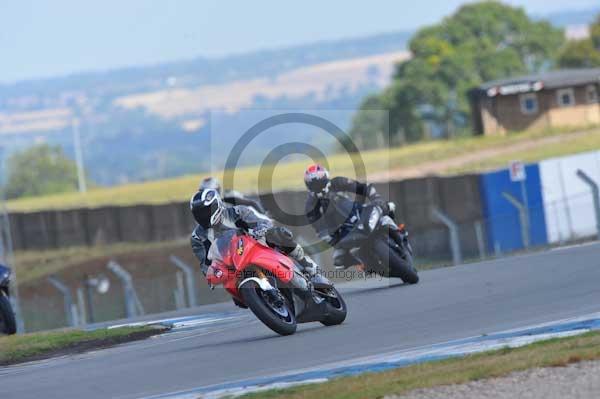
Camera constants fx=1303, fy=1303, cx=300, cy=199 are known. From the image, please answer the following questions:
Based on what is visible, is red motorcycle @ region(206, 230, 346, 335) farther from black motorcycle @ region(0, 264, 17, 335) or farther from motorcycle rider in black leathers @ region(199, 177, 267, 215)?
black motorcycle @ region(0, 264, 17, 335)

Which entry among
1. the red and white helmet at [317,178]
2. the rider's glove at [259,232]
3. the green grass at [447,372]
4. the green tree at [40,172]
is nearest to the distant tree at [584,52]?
the green tree at [40,172]

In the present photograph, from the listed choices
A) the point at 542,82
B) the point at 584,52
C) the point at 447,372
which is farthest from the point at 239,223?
the point at 584,52

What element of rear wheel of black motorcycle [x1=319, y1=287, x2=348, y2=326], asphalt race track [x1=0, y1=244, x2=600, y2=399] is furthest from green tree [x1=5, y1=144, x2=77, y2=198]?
rear wheel of black motorcycle [x1=319, y1=287, x2=348, y2=326]

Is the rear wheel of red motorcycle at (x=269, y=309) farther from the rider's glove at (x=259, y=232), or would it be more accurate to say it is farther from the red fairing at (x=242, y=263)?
the rider's glove at (x=259, y=232)

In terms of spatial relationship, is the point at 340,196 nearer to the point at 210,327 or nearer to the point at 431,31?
the point at 210,327

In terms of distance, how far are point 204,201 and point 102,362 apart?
1835 millimetres

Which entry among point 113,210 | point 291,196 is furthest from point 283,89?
point 291,196

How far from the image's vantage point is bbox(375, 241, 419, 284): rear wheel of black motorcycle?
51.4ft

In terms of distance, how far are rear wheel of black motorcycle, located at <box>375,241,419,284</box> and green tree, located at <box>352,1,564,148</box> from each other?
79.7m

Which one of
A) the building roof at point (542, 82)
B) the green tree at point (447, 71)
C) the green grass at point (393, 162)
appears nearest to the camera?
the green grass at point (393, 162)

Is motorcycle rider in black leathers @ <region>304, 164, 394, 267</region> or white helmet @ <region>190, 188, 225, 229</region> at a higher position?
white helmet @ <region>190, 188, 225, 229</region>

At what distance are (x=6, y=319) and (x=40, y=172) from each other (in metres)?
104

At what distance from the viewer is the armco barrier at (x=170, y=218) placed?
1374 inches

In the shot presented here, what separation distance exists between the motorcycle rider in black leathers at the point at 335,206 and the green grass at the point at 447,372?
6.10 meters
